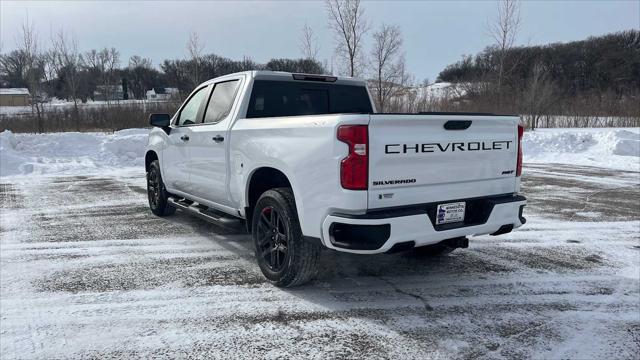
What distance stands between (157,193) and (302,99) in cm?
321

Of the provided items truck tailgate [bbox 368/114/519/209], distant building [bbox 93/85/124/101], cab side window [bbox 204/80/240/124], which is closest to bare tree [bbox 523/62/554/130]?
truck tailgate [bbox 368/114/519/209]

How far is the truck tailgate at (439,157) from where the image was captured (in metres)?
3.28

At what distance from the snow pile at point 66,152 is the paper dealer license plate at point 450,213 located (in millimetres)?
12439

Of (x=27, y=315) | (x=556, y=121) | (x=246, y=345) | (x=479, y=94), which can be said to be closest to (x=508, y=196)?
(x=246, y=345)

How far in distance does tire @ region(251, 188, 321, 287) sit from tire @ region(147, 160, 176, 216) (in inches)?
121

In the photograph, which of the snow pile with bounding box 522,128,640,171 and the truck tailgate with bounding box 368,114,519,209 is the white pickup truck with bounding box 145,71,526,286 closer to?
the truck tailgate with bounding box 368,114,519,209

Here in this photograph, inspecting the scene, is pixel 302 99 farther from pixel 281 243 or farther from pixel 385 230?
pixel 385 230

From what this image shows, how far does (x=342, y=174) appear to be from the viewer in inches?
127

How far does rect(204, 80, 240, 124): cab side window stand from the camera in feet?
16.4

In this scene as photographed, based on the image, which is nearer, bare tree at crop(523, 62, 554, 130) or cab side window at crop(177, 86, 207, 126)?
cab side window at crop(177, 86, 207, 126)

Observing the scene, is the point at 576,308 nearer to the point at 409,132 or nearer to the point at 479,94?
the point at 409,132

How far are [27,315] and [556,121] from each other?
1036 inches

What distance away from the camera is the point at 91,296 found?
13.2ft

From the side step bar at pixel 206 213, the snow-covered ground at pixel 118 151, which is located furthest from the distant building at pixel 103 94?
the side step bar at pixel 206 213
